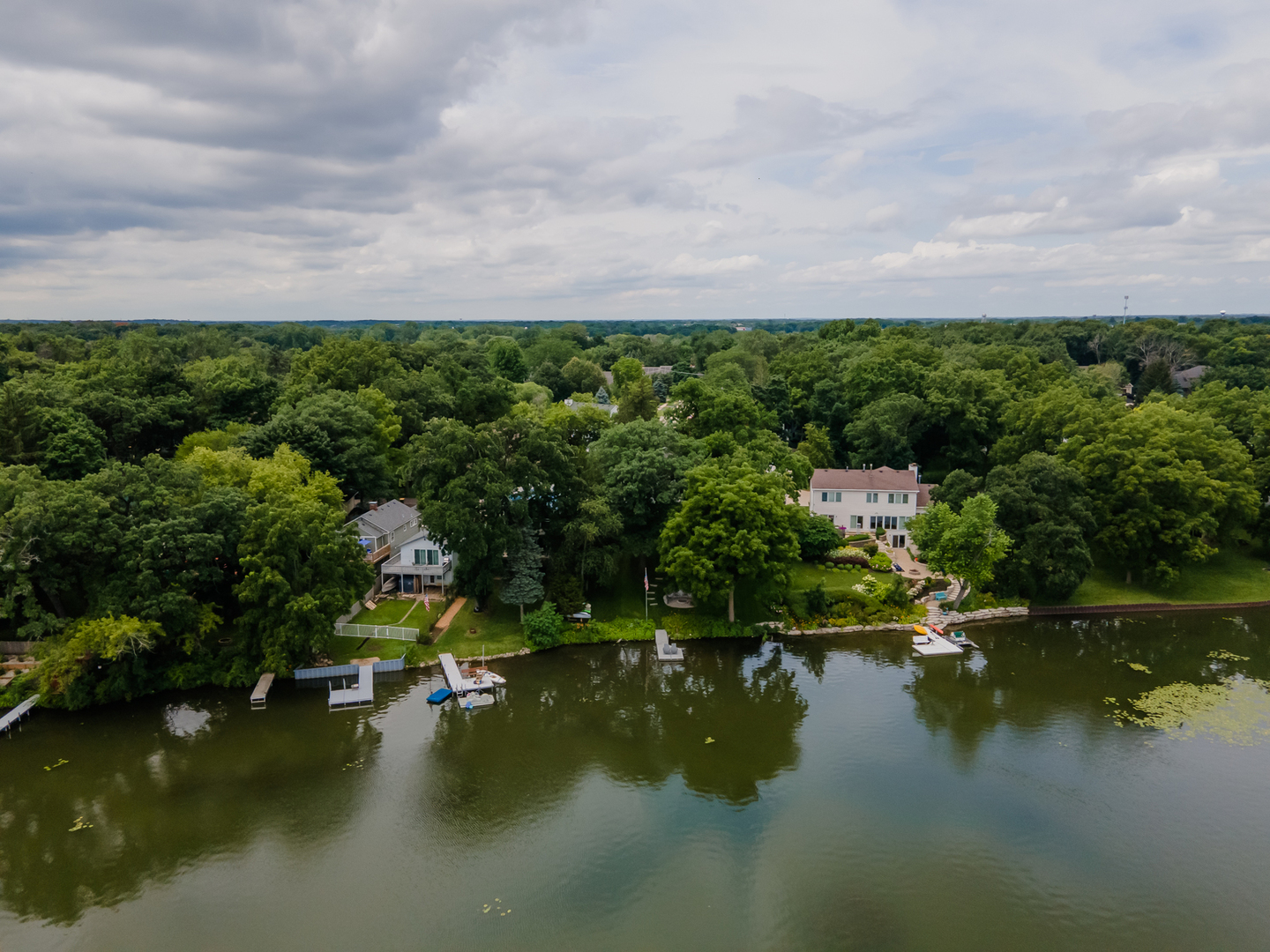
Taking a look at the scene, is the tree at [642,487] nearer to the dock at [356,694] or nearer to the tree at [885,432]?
the dock at [356,694]

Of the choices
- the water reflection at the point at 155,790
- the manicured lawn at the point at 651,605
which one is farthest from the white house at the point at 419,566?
the water reflection at the point at 155,790

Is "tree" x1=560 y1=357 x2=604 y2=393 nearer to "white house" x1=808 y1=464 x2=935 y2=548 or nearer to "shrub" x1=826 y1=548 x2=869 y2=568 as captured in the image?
"white house" x1=808 y1=464 x2=935 y2=548

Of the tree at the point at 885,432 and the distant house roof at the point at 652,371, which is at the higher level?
the distant house roof at the point at 652,371

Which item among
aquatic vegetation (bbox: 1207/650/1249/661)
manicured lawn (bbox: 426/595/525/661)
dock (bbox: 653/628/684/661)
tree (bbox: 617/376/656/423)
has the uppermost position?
tree (bbox: 617/376/656/423)

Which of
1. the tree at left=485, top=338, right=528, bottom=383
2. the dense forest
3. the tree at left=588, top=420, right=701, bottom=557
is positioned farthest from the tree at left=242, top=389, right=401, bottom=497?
the tree at left=485, top=338, right=528, bottom=383

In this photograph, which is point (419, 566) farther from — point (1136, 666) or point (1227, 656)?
point (1227, 656)
